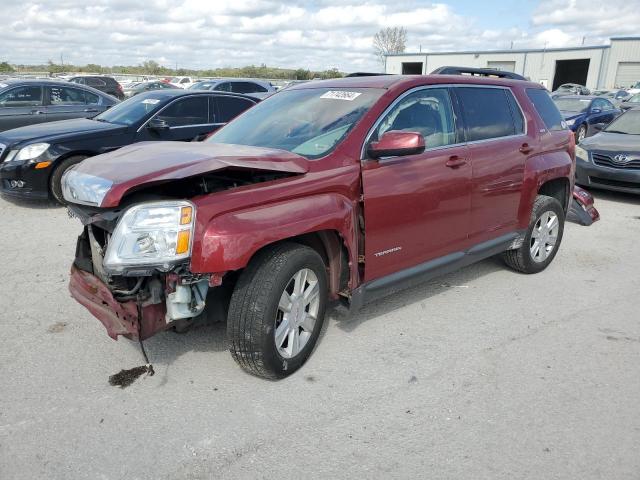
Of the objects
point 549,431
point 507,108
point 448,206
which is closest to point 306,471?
point 549,431

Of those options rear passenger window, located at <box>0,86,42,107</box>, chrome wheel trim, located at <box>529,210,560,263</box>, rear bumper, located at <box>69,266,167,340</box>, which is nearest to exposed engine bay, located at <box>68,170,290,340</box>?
rear bumper, located at <box>69,266,167,340</box>

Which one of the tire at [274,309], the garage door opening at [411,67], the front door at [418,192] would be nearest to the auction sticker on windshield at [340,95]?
the front door at [418,192]

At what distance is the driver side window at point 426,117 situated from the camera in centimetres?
371

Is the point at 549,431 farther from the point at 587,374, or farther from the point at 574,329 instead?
the point at 574,329

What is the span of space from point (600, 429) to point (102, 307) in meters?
2.85

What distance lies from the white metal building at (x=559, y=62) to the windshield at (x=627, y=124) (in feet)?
130

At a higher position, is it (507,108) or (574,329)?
(507,108)

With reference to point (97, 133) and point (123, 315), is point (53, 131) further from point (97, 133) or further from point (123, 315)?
point (123, 315)

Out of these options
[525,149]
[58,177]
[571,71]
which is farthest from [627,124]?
[571,71]

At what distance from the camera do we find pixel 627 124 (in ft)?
32.8

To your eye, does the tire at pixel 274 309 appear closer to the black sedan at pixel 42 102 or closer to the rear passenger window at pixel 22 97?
the black sedan at pixel 42 102

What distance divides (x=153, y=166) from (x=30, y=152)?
5098 mm

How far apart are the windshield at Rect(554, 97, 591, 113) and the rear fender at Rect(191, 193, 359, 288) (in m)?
14.8

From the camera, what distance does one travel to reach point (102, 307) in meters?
3.02
